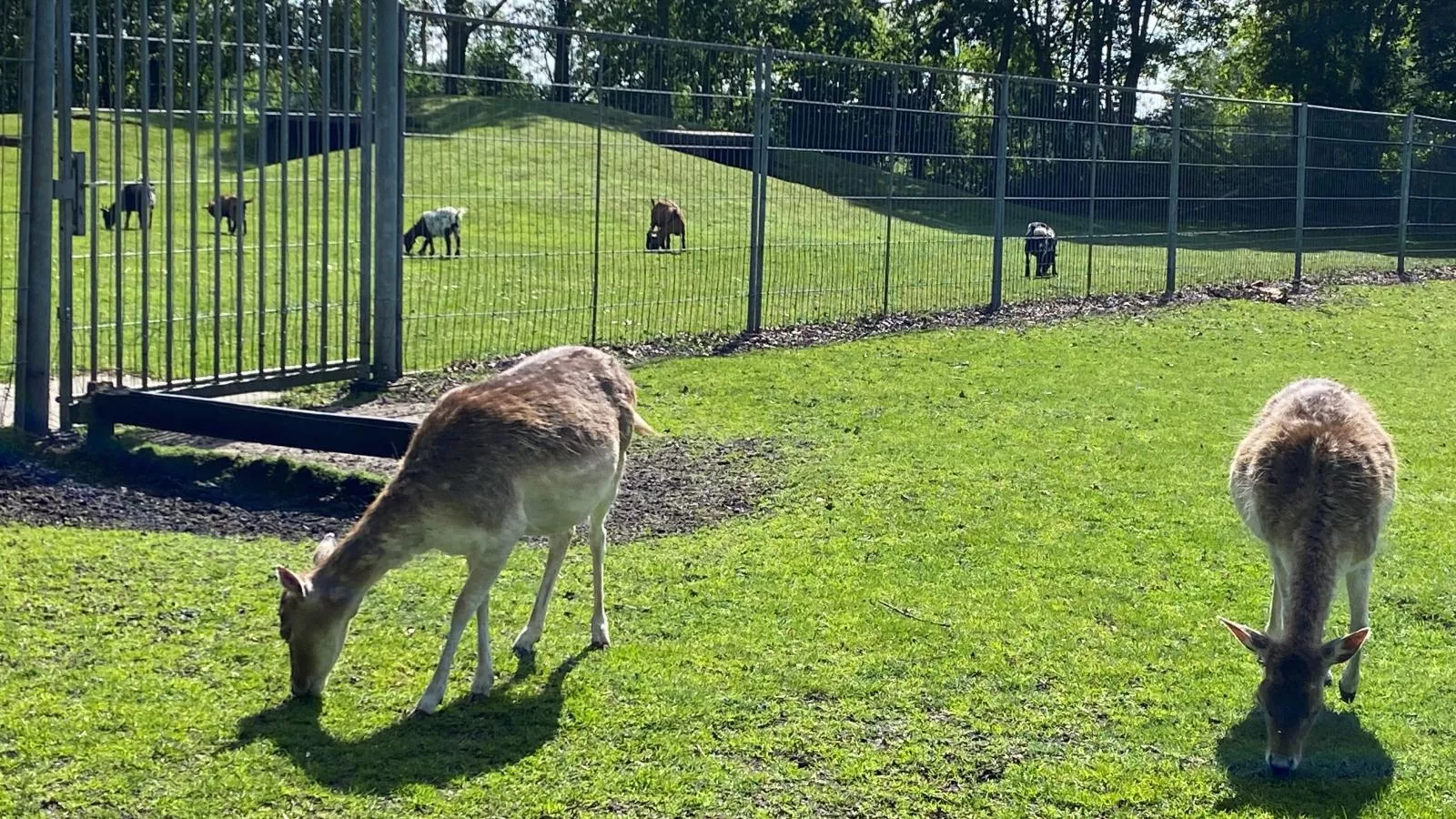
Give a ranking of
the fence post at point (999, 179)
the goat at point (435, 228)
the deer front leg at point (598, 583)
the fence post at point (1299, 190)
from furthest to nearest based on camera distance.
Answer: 1. the fence post at point (1299, 190)
2. the fence post at point (999, 179)
3. the goat at point (435, 228)
4. the deer front leg at point (598, 583)

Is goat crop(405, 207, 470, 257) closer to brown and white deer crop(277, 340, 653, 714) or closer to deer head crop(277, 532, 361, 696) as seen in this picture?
brown and white deer crop(277, 340, 653, 714)

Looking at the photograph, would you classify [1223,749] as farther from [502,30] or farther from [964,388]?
[502,30]

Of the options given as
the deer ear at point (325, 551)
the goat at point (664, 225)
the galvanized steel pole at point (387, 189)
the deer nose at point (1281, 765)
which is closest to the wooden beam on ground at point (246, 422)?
the galvanized steel pole at point (387, 189)

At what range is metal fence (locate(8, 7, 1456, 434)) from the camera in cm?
1005

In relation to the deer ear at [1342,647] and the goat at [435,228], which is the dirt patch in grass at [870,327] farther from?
the deer ear at [1342,647]

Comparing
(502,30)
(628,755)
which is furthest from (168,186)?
(628,755)

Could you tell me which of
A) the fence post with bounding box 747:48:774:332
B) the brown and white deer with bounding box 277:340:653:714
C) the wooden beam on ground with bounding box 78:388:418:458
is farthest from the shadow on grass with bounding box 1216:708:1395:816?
the fence post with bounding box 747:48:774:332

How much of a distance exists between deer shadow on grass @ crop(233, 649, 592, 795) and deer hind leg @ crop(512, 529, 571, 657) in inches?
17.5

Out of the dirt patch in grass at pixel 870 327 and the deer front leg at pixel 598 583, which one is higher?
the dirt patch in grass at pixel 870 327

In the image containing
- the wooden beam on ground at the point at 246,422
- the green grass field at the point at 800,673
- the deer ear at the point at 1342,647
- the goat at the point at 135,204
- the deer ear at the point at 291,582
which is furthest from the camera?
the goat at the point at 135,204

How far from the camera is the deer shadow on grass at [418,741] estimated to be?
4.92 m

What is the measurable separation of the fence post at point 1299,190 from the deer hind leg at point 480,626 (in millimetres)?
19197

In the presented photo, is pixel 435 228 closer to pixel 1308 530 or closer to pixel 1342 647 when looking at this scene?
pixel 1308 530

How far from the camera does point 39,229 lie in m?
9.42
